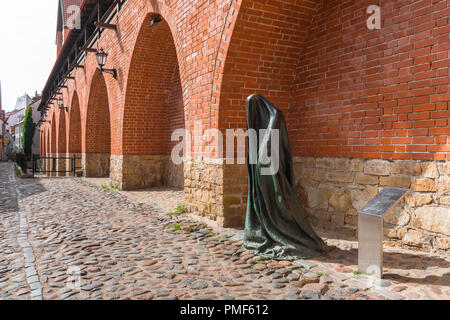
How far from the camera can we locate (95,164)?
1353cm

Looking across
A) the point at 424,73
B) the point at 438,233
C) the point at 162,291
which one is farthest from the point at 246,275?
the point at 424,73

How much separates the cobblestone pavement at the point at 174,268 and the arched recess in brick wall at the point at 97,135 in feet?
29.0

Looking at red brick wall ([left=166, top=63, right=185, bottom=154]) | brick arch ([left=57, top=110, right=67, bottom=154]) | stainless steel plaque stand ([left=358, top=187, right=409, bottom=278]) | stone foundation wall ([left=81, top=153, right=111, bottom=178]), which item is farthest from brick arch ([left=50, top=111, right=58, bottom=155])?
stainless steel plaque stand ([left=358, top=187, right=409, bottom=278])

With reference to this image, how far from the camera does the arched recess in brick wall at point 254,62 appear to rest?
4355 mm

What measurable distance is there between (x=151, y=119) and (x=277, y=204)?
6.78 m

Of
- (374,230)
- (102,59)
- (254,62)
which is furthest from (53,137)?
(374,230)

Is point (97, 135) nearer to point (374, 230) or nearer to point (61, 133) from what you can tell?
point (61, 133)

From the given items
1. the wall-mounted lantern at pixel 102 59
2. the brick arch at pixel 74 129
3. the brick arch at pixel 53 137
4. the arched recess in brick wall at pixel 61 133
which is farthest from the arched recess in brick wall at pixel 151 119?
the brick arch at pixel 53 137

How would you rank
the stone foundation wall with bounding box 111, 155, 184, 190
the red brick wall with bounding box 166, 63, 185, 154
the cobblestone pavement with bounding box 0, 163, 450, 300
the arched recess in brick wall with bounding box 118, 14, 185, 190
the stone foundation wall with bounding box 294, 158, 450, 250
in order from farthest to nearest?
the stone foundation wall with bounding box 111, 155, 184, 190 < the red brick wall with bounding box 166, 63, 185, 154 < the arched recess in brick wall with bounding box 118, 14, 185, 190 < the stone foundation wall with bounding box 294, 158, 450, 250 < the cobblestone pavement with bounding box 0, 163, 450, 300

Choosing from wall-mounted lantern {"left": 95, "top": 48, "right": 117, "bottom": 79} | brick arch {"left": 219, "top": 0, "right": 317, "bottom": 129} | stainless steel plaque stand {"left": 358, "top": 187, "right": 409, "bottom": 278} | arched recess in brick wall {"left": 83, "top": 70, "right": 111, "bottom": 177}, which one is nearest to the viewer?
stainless steel plaque stand {"left": 358, "top": 187, "right": 409, "bottom": 278}

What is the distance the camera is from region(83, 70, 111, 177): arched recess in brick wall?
1330 centimetres

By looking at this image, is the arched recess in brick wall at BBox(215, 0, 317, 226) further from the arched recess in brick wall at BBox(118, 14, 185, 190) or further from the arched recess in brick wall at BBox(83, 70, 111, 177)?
the arched recess in brick wall at BBox(83, 70, 111, 177)

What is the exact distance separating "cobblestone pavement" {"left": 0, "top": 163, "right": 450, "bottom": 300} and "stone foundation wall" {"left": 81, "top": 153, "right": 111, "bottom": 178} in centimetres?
876
